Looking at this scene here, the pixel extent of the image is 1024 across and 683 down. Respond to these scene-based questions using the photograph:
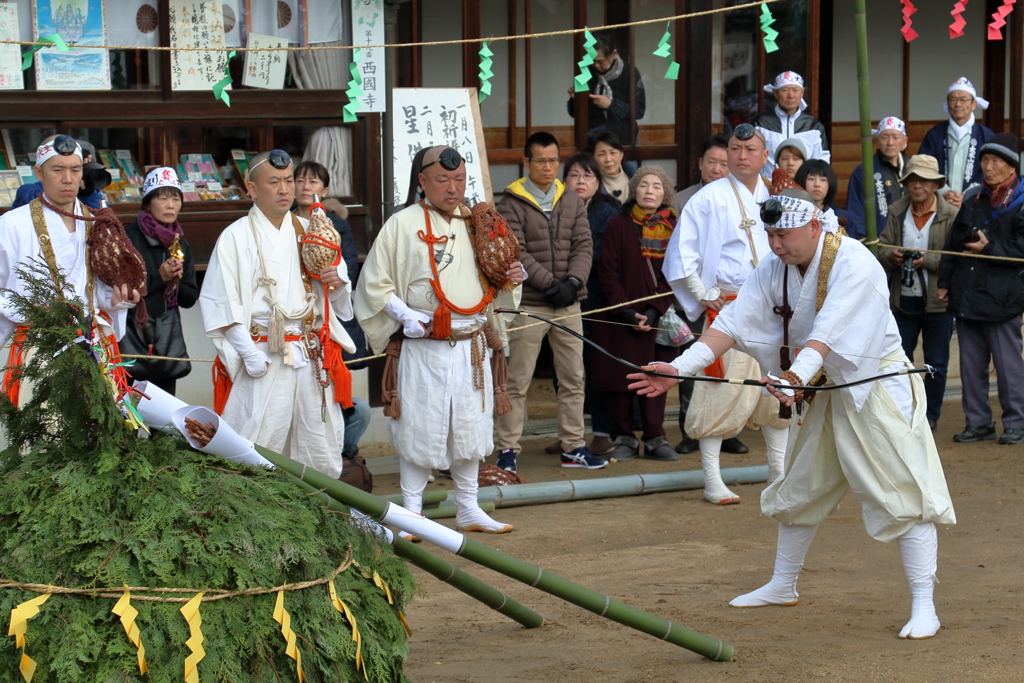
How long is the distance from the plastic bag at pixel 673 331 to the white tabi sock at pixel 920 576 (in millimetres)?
2683

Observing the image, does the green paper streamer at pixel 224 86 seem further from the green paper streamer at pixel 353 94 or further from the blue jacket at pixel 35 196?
the blue jacket at pixel 35 196

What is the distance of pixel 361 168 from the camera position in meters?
7.38

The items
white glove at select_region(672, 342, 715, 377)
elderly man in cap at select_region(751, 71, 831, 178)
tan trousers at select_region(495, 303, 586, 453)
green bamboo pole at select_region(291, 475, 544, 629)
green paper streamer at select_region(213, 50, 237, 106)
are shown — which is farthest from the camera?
elderly man in cap at select_region(751, 71, 831, 178)

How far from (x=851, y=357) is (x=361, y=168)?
156 inches

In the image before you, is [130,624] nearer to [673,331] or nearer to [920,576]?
[920,576]

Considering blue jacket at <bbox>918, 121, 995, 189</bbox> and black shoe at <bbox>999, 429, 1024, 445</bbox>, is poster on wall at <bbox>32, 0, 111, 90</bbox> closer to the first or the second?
blue jacket at <bbox>918, 121, 995, 189</bbox>

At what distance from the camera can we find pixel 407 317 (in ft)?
17.8

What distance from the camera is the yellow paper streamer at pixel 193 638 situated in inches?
102

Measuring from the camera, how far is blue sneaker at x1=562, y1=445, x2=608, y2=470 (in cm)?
700

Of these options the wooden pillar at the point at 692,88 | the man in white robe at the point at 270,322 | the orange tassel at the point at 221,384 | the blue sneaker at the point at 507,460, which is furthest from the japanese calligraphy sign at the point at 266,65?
the wooden pillar at the point at 692,88

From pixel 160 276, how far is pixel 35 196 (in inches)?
26.8

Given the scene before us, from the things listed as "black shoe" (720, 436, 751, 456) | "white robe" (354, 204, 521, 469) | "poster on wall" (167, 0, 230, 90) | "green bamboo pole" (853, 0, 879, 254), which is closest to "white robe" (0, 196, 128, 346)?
"white robe" (354, 204, 521, 469)

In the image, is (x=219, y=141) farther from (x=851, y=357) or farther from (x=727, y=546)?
(x=851, y=357)

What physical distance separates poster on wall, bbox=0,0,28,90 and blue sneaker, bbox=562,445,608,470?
12.1ft
